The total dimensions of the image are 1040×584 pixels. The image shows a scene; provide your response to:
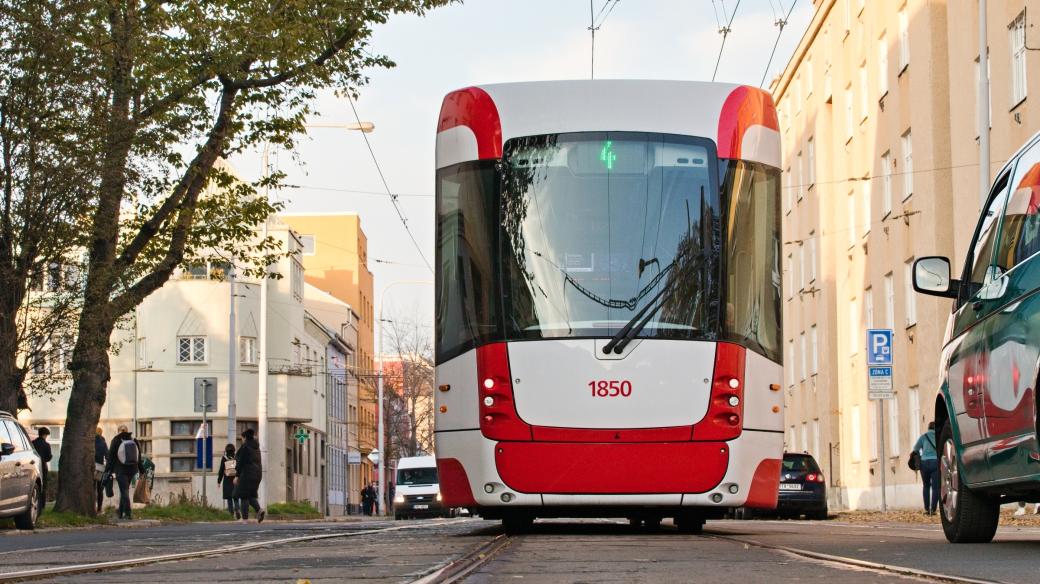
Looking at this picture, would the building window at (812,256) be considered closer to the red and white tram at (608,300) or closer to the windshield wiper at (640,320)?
the red and white tram at (608,300)

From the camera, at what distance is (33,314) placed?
24250mm

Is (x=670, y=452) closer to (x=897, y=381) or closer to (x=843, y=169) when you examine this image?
(x=897, y=381)

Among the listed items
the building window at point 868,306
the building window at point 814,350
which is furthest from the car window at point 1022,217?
the building window at point 814,350

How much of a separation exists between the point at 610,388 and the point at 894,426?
28520 millimetres

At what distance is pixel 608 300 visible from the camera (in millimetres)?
13469

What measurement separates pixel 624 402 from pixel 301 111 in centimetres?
1666

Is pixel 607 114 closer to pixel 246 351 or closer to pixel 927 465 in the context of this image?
pixel 927 465

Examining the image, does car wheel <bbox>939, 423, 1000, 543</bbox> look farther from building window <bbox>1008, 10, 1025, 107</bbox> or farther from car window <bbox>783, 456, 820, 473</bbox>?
car window <bbox>783, 456, 820, 473</bbox>

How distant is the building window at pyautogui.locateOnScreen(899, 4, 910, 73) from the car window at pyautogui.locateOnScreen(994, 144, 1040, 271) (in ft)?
94.3

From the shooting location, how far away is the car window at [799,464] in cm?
3170

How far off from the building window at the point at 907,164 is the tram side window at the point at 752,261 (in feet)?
81.4

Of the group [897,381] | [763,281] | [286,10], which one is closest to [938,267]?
[763,281]

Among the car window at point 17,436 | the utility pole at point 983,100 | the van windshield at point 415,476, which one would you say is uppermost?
the utility pole at point 983,100

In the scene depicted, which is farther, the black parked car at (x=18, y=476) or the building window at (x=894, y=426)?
the building window at (x=894, y=426)
